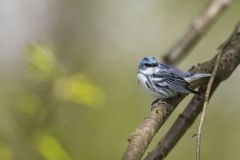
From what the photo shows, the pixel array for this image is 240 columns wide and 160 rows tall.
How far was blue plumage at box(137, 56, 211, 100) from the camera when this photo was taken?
3.23 m

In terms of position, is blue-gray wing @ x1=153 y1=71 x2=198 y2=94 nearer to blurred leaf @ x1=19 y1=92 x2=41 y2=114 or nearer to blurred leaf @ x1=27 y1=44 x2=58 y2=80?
blurred leaf @ x1=27 y1=44 x2=58 y2=80

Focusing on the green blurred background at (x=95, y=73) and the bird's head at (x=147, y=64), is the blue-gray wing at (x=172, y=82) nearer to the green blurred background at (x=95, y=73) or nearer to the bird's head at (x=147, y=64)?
the bird's head at (x=147, y=64)

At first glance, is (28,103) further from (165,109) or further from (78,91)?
(165,109)

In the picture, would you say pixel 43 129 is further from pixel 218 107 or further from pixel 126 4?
pixel 126 4

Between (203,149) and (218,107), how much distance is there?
0.55 metres

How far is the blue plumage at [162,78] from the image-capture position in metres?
3.23

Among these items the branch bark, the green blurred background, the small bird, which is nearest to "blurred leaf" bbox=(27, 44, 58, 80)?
the green blurred background

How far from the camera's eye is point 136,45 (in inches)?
300

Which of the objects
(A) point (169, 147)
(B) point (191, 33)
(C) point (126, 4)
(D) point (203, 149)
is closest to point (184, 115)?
(A) point (169, 147)

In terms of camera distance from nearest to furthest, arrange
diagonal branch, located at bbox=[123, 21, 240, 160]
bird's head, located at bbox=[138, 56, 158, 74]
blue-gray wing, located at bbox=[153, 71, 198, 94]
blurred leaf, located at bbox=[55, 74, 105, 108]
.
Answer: diagonal branch, located at bbox=[123, 21, 240, 160] < blue-gray wing, located at bbox=[153, 71, 198, 94] < bird's head, located at bbox=[138, 56, 158, 74] < blurred leaf, located at bbox=[55, 74, 105, 108]

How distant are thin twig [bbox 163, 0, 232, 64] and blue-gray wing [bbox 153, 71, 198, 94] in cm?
46

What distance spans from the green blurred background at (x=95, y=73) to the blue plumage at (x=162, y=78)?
2.01 ft

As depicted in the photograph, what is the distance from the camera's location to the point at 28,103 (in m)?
3.80

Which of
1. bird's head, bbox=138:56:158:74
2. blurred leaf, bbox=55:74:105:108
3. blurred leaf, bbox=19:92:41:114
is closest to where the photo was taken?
bird's head, bbox=138:56:158:74
